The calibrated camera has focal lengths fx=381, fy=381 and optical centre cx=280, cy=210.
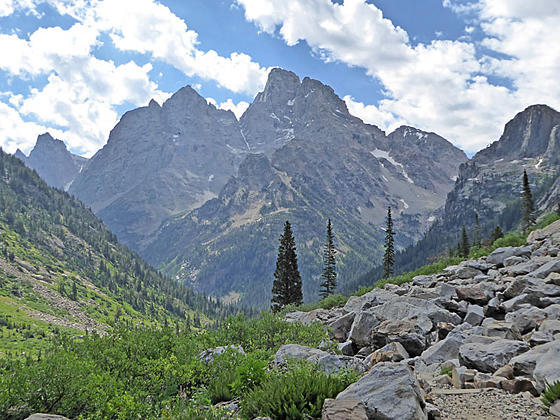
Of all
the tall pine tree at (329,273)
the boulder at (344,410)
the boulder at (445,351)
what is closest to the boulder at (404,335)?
the boulder at (445,351)

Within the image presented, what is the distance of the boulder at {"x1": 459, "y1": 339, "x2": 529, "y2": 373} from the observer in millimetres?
10836

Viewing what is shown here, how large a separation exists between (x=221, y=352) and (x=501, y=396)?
956cm

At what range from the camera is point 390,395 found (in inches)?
315

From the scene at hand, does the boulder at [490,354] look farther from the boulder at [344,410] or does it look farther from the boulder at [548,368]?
the boulder at [344,410]

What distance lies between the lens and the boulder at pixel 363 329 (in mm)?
16578

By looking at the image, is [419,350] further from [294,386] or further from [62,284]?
[62,284]

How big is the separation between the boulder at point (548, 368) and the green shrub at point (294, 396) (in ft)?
14.1

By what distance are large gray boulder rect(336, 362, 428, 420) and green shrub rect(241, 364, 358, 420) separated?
497 millimetres

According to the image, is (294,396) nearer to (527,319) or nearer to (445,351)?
(445,351)

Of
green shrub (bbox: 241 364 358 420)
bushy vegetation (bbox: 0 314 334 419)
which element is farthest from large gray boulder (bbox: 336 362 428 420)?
bushy vegetation (bbox: 0 314 334 419)

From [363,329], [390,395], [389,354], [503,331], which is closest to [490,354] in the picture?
[503,331]

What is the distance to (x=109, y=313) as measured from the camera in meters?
183

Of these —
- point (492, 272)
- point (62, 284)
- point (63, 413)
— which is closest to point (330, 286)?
point (492, 272)

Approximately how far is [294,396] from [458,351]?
6.81 m
